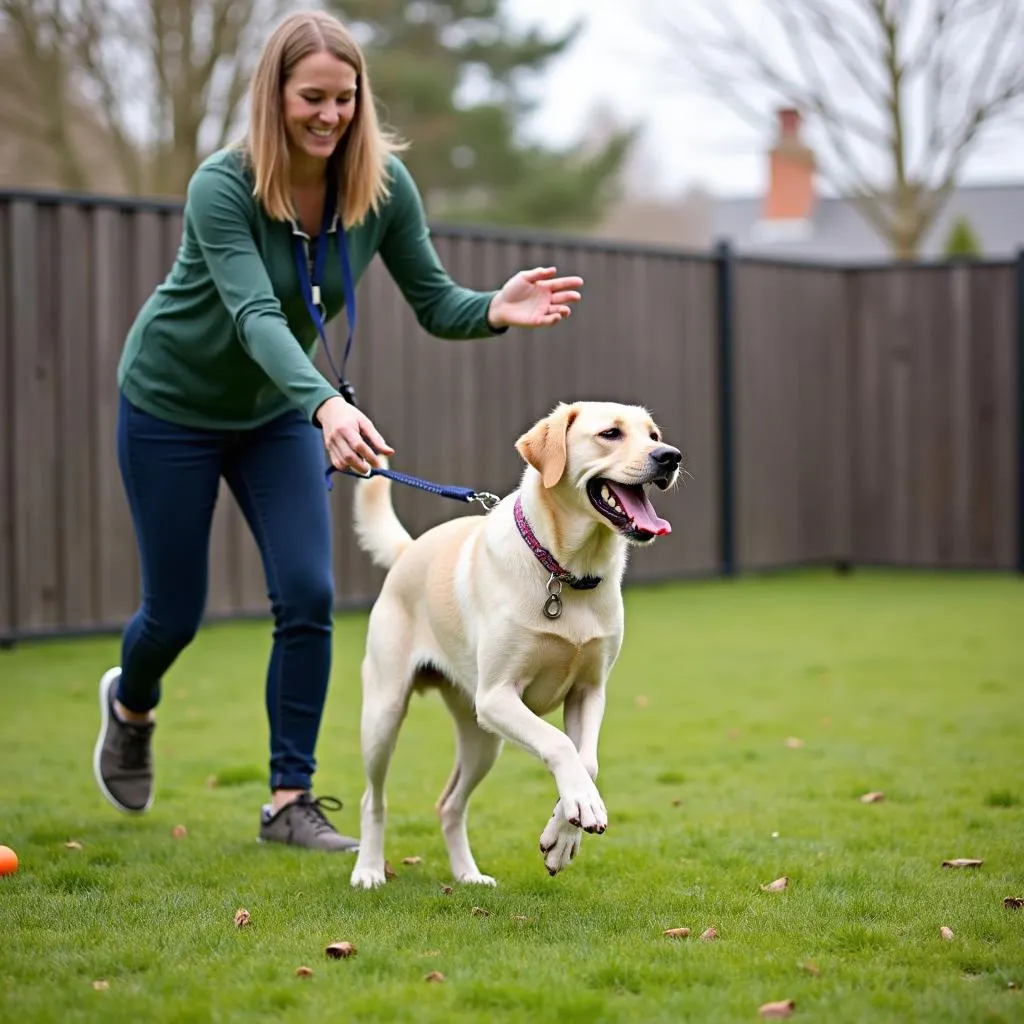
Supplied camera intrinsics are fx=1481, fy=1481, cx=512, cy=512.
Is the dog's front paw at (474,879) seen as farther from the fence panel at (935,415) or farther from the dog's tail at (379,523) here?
the fence panel at (935,415)

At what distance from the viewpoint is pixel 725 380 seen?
12820 mm

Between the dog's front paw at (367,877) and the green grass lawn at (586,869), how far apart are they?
7 centimetres

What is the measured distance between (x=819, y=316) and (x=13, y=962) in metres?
11.4

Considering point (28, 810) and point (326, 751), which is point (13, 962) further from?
point (326, 751)

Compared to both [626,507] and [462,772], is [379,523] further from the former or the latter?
[626,507]

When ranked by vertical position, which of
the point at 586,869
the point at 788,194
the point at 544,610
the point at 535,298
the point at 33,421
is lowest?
the point at 586,869

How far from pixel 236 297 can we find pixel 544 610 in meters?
1.26

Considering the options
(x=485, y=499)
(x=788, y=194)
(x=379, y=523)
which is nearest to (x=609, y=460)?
(x=485, y=499)

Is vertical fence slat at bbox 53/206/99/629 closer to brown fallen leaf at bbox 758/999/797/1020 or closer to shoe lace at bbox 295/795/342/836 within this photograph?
shoe lace at bbox 295/795/342/836

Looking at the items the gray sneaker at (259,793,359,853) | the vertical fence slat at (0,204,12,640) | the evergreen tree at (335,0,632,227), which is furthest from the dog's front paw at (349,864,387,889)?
the evergreen tree at (335,0,632,227)

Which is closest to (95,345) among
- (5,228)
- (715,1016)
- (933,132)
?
(5,228)

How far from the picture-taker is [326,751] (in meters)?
6.52

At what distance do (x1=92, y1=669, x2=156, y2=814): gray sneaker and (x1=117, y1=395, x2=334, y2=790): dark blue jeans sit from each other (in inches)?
12.0

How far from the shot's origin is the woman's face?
4.19 metres
